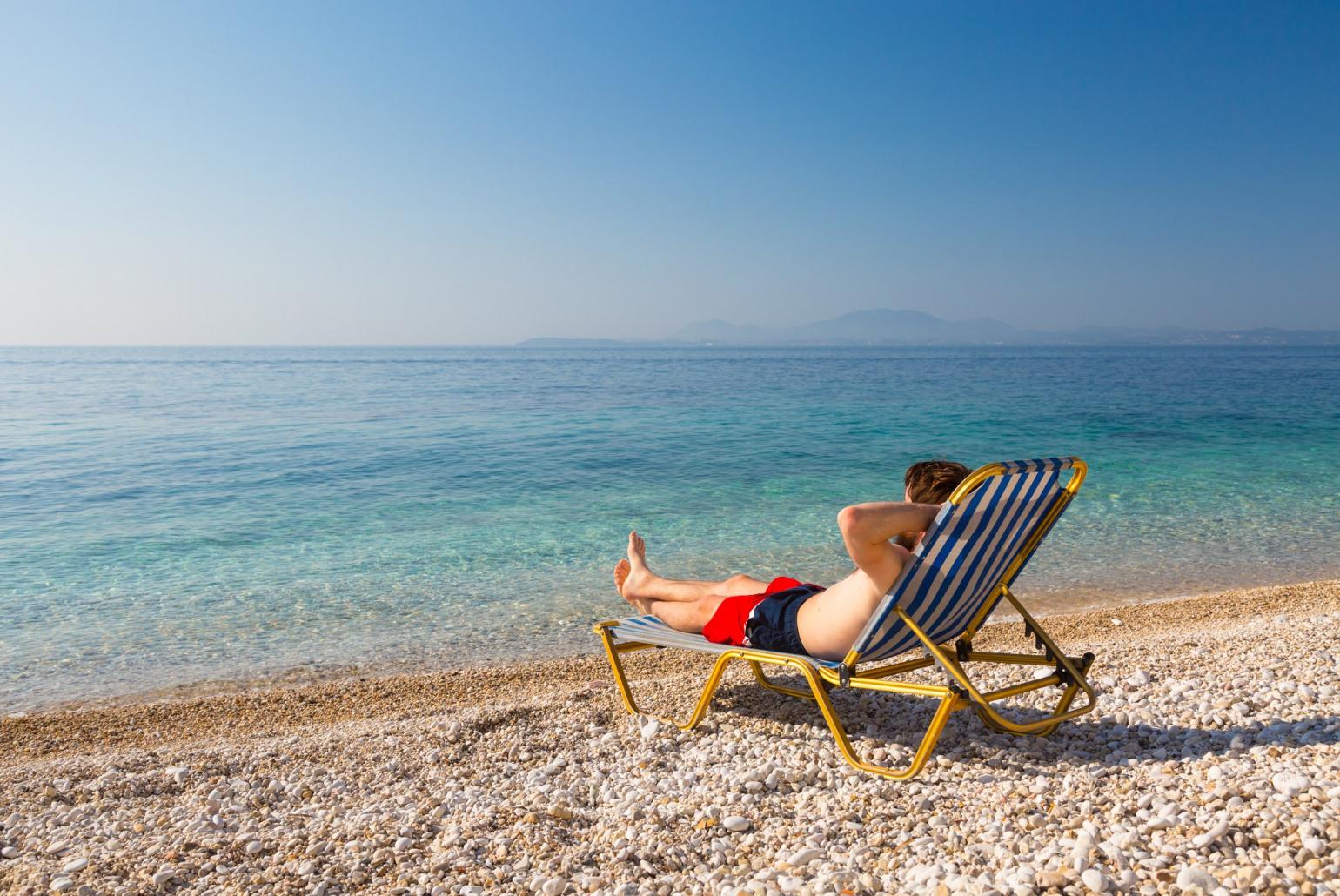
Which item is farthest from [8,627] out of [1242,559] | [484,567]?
[1242,559]

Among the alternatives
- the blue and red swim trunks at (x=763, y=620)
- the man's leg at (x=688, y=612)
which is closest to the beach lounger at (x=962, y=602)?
the blue and red swim trunks at (x=763, y=620)

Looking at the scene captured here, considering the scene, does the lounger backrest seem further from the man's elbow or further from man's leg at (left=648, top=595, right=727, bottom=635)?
man's leg at (left=648, top=595, right=727, bottom=635)

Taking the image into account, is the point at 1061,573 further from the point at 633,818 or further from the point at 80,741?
the point at 80,741

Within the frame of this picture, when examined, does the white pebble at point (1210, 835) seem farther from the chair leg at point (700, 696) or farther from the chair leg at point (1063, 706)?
the chair leg at point (700, 696)

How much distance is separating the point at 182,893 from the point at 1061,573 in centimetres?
772

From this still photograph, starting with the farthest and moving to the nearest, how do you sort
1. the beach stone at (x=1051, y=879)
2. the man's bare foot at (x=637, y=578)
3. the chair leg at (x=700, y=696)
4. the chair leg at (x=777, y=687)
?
the man's bare foot at (x=637, y=578), the chair leg at (x=777, y=687), the chair leg at (x=700, y=696), the beach stone at (x=1051, y=879)

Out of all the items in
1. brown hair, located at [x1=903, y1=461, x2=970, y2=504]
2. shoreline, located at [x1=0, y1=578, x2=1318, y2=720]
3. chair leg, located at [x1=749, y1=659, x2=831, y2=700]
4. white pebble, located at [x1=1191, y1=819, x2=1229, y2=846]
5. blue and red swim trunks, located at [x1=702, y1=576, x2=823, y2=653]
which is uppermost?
brown hair, located at [x1=903, y1=461, x2=970, y2=504]

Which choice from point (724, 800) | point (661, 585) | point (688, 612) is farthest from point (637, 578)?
point (724, 800)

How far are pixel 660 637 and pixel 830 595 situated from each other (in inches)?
33.5

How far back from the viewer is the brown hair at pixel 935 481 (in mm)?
3566

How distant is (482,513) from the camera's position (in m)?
11.7

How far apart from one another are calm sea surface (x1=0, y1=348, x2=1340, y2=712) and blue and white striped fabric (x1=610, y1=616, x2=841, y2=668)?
2.42 metres

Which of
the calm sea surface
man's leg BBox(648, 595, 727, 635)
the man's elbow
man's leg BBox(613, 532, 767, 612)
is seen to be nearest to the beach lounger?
the man's elbow

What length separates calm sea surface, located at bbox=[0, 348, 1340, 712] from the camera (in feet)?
23.1
